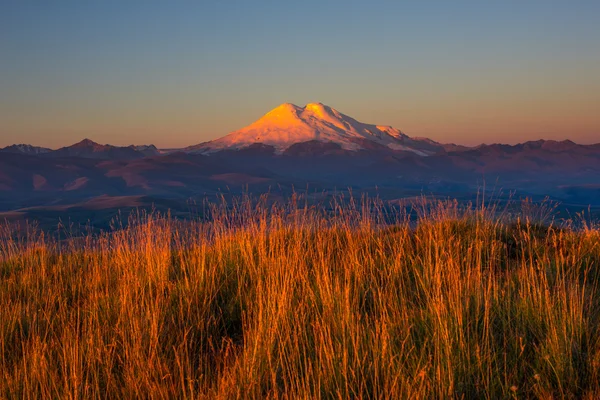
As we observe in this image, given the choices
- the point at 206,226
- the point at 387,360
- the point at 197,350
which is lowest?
the point at 197,350

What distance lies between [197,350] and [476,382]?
85.8 inches

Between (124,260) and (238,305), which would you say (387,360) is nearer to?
(238,305)

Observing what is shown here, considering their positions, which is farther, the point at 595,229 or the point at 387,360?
the point at 595,229

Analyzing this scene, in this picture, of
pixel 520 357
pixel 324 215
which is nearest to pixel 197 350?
pixel 520 357

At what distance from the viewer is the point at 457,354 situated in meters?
2.93

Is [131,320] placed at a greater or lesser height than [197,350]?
greater

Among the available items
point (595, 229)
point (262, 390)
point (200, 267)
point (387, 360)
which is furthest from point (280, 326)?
point (595, 229)

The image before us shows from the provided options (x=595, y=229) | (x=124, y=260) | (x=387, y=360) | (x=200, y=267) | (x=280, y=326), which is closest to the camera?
(x=387, y=360)

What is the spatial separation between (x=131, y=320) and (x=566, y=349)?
10.4 feet

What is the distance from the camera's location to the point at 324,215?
7445 mm

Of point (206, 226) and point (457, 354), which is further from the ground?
point (206, 226)

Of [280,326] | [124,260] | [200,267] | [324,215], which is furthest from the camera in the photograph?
[324,215]

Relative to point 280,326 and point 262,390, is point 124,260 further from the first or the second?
point 262,390

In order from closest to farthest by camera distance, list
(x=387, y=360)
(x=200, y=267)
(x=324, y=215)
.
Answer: (x=387, y=360), (x=200, y=267), (x=324, y=215)
